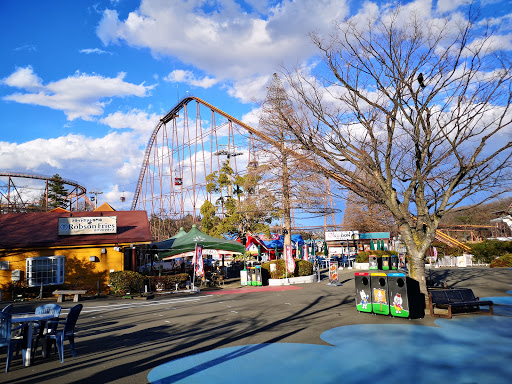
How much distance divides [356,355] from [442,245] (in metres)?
39.4

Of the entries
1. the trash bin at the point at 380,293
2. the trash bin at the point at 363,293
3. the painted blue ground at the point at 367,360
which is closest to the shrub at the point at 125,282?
the trash bin at the point at 363,293

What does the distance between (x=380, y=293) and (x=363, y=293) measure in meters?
0.59

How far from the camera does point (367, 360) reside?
6.70 metres

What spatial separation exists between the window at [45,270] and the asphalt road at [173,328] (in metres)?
2.09

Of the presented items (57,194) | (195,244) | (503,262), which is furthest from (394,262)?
(57,194)

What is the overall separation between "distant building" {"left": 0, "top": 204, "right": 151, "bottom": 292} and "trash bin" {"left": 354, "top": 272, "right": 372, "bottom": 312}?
490 inches

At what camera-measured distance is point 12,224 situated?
69.2 feet

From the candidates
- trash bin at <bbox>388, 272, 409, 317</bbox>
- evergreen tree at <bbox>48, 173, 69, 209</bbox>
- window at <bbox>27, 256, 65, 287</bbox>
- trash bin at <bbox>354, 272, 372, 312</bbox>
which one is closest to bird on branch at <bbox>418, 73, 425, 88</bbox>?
trash bin at <bbox>388, 272, 409, 317</bbox>

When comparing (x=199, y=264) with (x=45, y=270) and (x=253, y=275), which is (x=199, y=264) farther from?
(x=45, y=270)

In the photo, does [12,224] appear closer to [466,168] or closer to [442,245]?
[466,168]

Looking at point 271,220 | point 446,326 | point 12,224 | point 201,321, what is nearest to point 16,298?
point 12,224

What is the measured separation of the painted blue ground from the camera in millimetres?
5832

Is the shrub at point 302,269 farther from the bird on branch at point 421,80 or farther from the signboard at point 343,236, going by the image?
the bird on branch at point 421,80

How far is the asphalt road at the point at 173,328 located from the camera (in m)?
6.60
